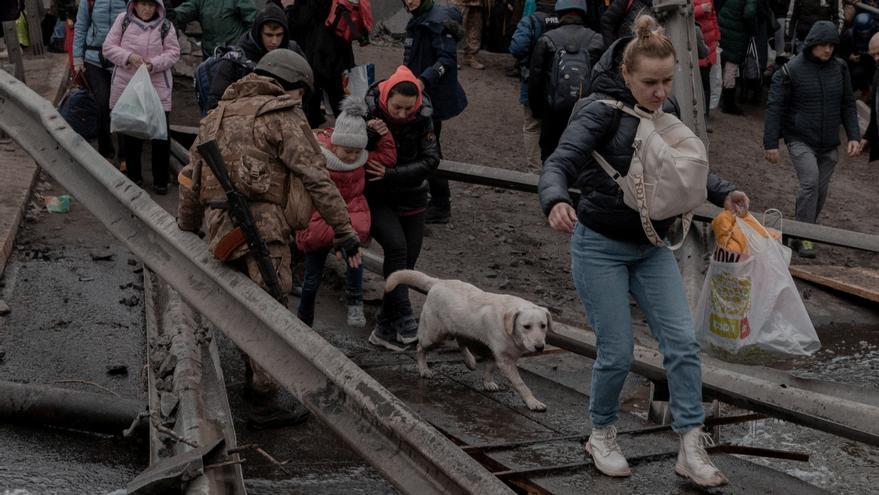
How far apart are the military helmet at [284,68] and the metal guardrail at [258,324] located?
3.19ft

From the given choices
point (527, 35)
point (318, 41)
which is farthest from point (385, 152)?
point (527, 35)

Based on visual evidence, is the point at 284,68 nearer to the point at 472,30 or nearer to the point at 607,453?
the point at 607,453

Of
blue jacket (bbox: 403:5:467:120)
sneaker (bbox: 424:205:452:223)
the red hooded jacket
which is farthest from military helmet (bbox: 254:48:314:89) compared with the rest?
sneaker (bbox: 424:205:452:223)

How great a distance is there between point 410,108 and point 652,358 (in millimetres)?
2420

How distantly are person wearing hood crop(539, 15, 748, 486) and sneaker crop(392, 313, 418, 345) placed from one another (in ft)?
8.95

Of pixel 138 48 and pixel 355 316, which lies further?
pixel 138 48

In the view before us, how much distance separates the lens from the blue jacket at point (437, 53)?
12.0 metres

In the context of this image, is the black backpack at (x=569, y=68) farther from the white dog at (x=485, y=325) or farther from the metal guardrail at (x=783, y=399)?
the metal guardrail at (x=783, y=399)

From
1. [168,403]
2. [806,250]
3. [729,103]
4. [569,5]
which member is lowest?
[806,250]

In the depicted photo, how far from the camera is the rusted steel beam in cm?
571

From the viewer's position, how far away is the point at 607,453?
5.74 metres

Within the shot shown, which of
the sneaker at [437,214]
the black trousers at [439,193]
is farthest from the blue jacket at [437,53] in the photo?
the sneaker at [437,214]

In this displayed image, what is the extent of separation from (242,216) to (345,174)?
191cm

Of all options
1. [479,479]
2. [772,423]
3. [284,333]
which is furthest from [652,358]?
[479,479]
